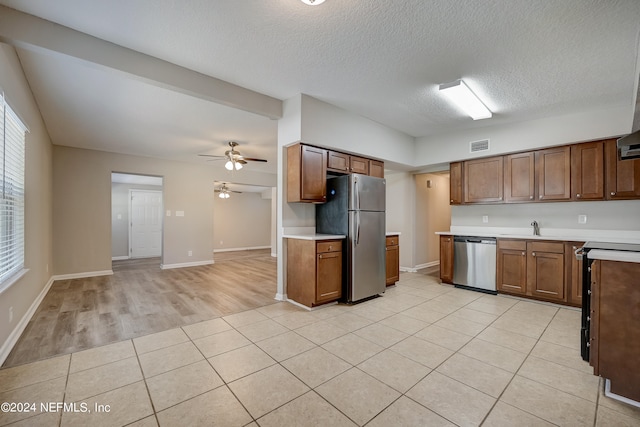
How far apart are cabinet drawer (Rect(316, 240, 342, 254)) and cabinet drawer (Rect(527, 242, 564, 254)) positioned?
2.66m

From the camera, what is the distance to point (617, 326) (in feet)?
5.76

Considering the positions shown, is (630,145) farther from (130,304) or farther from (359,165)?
(130,304)

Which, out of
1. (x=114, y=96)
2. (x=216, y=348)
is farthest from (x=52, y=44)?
(x=216, y=348)

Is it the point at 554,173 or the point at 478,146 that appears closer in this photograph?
the point at 554,173

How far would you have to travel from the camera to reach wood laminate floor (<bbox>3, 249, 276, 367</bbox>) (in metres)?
2.55

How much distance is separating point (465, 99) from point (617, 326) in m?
2.62

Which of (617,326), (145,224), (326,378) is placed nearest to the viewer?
(617,326)

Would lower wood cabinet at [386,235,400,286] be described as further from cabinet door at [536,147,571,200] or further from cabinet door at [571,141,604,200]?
cabinet door at [571,141,604,200]

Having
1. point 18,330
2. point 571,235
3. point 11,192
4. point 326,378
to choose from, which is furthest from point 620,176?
point 18,330

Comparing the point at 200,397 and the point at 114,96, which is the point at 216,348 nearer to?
the point at 200,397

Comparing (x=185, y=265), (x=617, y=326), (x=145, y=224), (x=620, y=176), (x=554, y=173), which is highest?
(x=554, y=173)

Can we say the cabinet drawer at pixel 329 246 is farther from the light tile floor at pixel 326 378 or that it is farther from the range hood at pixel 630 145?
the range hood at pixel 630 145

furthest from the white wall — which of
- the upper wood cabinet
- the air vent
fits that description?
the upper wood cabinet

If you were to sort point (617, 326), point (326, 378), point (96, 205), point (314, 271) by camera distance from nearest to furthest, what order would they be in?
point (617, 326) → point (326, 378) → point (314, 271) → point (96, 205)
